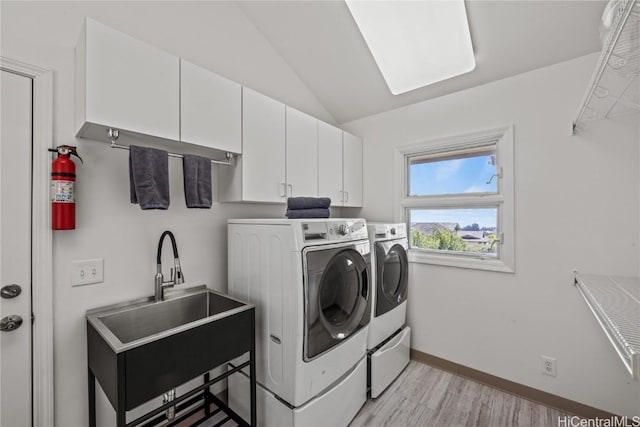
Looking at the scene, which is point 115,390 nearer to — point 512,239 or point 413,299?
point 413,299

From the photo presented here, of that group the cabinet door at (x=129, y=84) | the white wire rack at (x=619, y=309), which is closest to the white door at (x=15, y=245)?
the cabinet door at (x=129, y=84)

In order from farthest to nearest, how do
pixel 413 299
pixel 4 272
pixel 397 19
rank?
pixel 413 299 → pixel 397 19 → pixel 4 272

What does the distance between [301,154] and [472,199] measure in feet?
4.88

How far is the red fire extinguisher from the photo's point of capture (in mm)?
1300

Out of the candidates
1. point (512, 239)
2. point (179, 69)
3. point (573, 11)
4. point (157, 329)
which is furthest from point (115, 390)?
point (573, 11)

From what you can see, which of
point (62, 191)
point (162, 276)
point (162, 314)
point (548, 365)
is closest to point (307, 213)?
point (162, 276)

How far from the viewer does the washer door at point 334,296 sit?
1505 mm

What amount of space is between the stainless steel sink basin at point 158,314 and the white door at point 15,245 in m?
0.28

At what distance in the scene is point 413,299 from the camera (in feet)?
8.54

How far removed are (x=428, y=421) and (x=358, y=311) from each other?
0.86 meters

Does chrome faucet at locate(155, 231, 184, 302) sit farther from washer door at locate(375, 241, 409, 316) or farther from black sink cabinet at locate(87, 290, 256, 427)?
washer door at locate(375, 241, 409, 316)

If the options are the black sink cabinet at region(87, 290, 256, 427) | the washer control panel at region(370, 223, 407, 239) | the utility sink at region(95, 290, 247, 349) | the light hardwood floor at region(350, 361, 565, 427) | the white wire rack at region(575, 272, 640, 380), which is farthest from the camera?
the washer control panel at region(370, 223, 407, 239)

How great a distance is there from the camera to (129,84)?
133 centimetres

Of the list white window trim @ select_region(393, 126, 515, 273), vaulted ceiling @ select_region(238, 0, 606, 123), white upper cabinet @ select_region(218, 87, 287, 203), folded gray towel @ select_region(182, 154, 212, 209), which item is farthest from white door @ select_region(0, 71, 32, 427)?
white window trim @ select_region(393, 126, 515, 273)
